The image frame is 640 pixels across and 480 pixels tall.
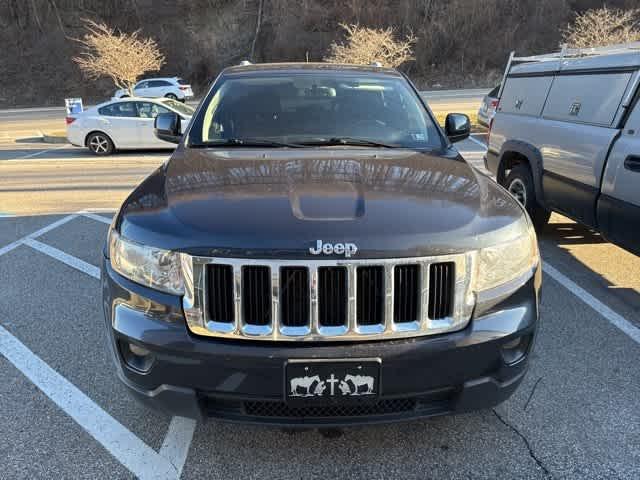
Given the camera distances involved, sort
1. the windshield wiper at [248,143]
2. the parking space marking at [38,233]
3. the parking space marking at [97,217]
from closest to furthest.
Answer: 1. the windshield wiper at [248,143]
2. the parking space marking at [38,233]
3. the parking space marking at [97,217]

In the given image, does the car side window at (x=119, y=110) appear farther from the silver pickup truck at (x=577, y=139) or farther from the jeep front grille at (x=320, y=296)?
the jeep front grille at (x=320, y=296)

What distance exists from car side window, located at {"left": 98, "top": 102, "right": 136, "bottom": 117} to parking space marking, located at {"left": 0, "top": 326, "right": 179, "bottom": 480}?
10.7 meters

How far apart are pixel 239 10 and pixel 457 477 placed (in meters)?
50.0

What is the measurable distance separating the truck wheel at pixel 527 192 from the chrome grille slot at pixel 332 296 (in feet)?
12.3

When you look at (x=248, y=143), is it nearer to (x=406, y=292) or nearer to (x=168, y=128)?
(x=168, y=128)

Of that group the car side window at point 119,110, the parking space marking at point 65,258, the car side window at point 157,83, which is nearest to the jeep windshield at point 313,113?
the parking space marking at point 65,258

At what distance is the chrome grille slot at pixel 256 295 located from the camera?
2.06 m

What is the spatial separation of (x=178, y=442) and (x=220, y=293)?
1.01m

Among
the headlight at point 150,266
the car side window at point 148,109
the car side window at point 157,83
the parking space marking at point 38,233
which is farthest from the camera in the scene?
the car side window at point 157,83

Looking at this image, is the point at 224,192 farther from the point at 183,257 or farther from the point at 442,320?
the point at 442,320

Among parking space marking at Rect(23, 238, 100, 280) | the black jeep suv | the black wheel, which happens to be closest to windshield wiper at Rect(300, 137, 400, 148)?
the black jeep suv

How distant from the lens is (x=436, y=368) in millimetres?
2111

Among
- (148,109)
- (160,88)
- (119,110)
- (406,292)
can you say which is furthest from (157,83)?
(406,292)

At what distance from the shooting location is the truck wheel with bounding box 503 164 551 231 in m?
5.43
